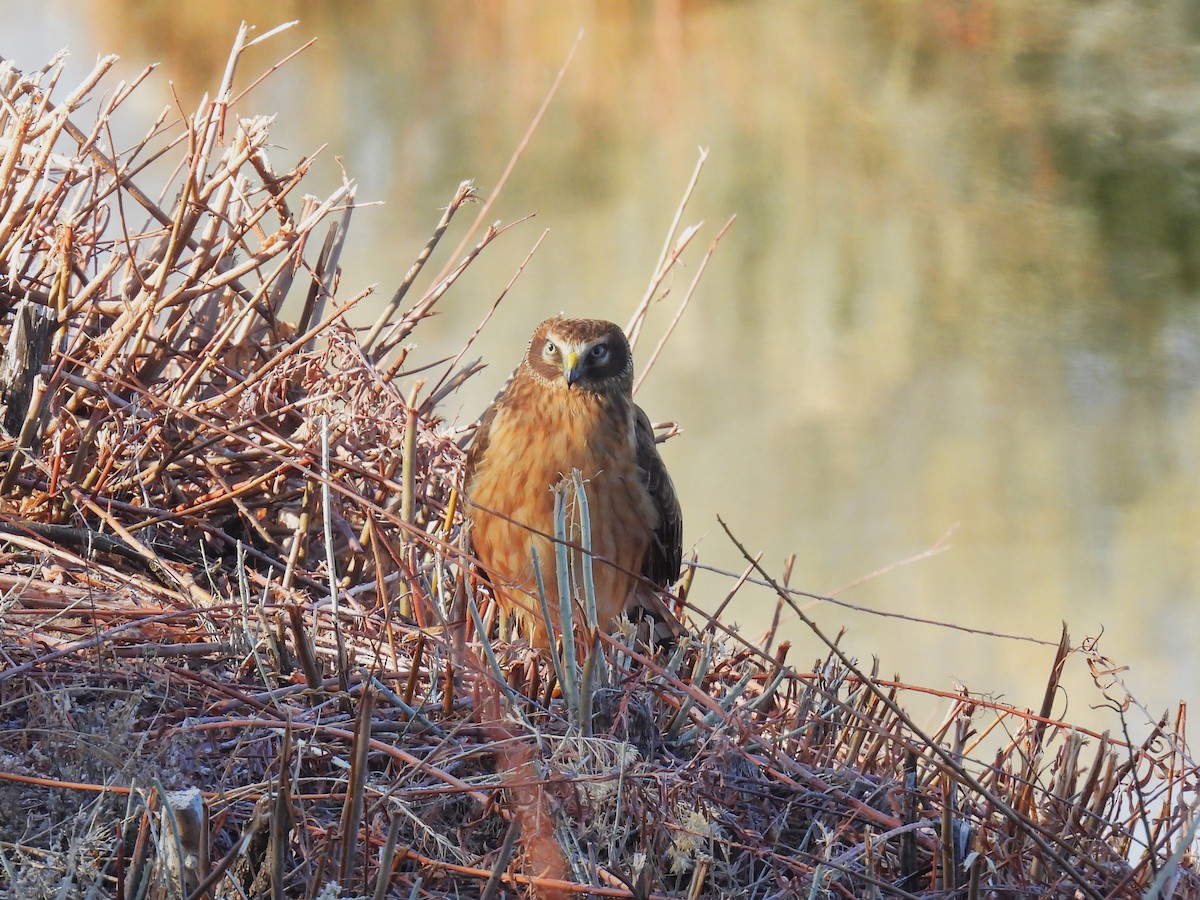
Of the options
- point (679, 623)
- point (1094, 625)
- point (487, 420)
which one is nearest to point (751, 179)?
point (1094, 625)

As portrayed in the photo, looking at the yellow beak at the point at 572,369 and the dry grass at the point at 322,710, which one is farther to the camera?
the yellow beak at the point at 572,369

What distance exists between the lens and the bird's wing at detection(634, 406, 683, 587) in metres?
3.00

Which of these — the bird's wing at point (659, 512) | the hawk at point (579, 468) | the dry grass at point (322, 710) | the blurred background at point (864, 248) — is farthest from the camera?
the blurred background at point (864, 248)

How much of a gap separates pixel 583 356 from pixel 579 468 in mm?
266

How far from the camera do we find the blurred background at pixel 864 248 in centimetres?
770

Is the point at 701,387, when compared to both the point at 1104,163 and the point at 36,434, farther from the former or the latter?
the point at 36,434

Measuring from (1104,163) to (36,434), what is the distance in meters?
9.63

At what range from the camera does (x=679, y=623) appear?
7.76 ft

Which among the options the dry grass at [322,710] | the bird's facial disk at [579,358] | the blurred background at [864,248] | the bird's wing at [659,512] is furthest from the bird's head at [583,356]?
the blurred background at [864,248]

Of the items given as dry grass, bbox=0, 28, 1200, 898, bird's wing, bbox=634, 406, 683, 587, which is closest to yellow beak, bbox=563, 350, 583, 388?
bird's wing, bbox=634, 406, 683, 587

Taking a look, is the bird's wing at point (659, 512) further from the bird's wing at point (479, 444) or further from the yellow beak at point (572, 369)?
the bird's wing at point (479, 444)

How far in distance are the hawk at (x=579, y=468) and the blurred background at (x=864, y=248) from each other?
2918mm

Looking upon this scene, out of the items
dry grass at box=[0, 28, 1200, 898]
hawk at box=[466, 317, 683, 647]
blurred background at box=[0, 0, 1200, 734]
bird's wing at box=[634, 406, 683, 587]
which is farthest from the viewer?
blurred background at box=[0, 0, 1200, 734]

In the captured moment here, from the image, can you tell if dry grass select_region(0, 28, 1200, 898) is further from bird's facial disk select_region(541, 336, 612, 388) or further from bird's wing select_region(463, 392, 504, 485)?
bird's facial disk select_region(541, 336, 612, 388)
